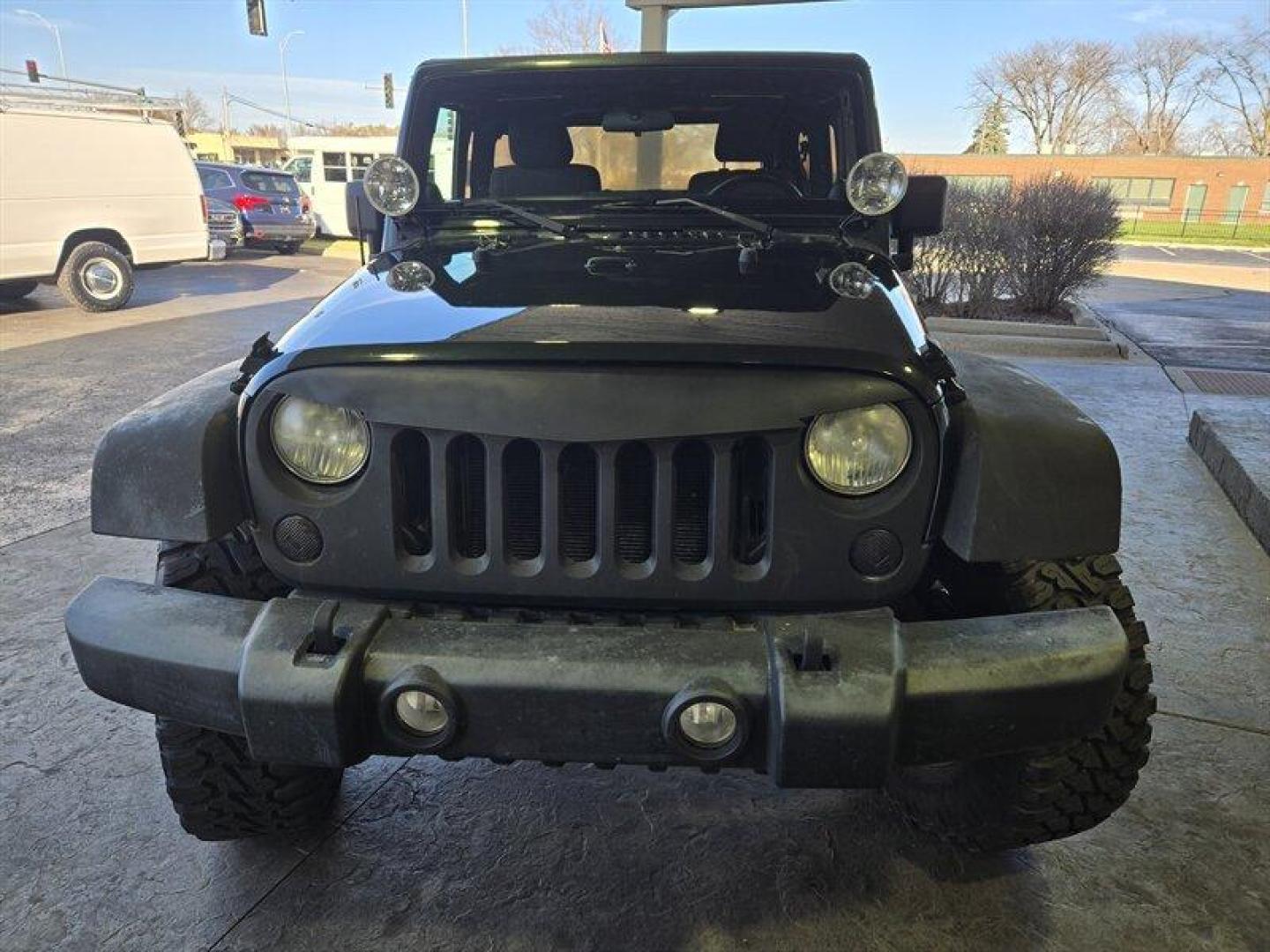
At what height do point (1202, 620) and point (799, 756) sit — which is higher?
point (799, 756)

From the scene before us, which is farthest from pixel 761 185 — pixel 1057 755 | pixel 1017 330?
pixel 1017 330

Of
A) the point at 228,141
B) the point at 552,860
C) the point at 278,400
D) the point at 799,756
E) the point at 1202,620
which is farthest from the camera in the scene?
the point at 228,141

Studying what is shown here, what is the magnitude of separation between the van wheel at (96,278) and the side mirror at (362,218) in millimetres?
9605

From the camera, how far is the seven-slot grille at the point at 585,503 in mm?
1702

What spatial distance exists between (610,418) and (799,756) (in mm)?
665

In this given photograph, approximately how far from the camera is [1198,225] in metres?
43.1

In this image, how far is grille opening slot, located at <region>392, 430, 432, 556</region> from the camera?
176 centimetres

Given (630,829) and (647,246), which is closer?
(630,829)

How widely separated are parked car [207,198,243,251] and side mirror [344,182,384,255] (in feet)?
50.0

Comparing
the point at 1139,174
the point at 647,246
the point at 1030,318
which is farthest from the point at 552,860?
the point at 1139,174

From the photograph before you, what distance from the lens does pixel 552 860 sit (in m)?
2.27

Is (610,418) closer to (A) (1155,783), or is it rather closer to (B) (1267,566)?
(A) (1155,783)

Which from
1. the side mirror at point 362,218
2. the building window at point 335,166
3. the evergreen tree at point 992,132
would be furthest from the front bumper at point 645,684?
the evergreen tree at point 992,132

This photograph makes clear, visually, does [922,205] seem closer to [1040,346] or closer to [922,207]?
[922,207]
